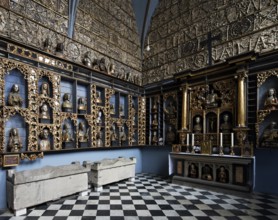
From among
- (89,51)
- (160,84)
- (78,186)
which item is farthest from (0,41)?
(160,84)

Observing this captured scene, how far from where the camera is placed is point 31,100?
391 centimetres

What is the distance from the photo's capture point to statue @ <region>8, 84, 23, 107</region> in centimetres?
362

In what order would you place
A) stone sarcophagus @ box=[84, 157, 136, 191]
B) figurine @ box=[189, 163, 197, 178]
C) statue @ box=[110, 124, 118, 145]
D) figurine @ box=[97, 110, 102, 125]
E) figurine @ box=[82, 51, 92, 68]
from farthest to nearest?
1. statue @ box=[110, 124, 118, 145]
2. figurine @ box=[97, 110, 102, 125]
3. figurine @ box=[82, 51, 92, 68]
4. figurine @ box=[189, 163, 197, 178]
5. stone sarcophagus @ box=[84, 157, 136, 191]

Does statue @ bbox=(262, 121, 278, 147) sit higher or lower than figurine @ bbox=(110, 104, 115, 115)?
lower

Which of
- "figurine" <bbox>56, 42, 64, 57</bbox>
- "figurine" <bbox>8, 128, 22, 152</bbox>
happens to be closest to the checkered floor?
"figurine" <bbox>8, 128, 22, 152</bbox>

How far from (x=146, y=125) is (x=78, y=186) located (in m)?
3.64

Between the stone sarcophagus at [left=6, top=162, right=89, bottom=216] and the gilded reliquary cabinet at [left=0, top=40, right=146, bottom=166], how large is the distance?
501 millimetres

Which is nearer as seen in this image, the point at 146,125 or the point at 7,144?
the point at 7,144

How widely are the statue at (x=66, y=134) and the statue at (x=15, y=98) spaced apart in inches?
46.3

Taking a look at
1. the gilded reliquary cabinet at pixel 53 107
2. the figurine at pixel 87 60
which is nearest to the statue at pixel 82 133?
the gilded reliquary cabinet at pixel 53 107

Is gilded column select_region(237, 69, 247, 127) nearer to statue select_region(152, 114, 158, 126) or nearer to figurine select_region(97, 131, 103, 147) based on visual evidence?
statue select_region(152, 114, 158, 126)

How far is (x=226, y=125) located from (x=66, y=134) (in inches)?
173

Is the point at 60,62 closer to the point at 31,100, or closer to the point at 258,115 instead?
the point at 31,100

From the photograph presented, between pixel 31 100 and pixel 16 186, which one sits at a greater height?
pixel 31 100
